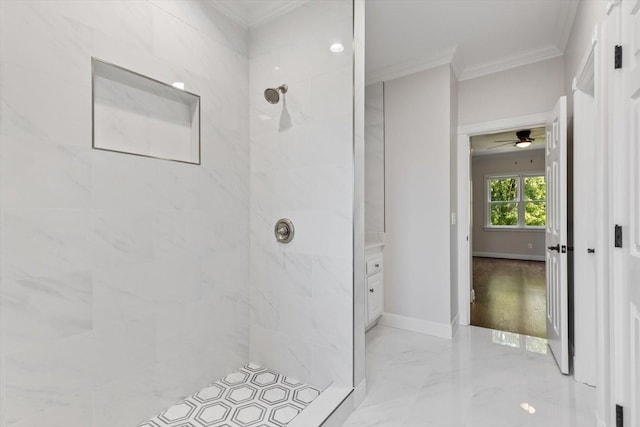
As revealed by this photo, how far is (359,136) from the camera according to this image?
1.86 meters

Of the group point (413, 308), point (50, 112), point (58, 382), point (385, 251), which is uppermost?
point (50, 112)

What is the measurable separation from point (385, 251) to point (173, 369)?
7.01 feet

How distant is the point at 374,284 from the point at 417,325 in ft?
1.98

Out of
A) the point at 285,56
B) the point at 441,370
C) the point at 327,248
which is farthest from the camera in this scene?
the point at 441,370

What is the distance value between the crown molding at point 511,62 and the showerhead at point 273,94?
211 cm

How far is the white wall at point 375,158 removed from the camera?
324 cm

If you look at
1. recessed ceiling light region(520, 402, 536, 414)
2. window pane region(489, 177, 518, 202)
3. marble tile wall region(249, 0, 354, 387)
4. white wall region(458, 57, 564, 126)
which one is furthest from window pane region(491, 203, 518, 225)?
marble tile wall region(249, 0, 354, 387)

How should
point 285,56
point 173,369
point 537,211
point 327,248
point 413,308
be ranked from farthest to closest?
1. point 537,211
2. point 413,308
3. point 285,56
4. point 327,248
5. point 173,369

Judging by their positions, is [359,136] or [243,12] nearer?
[359,136]

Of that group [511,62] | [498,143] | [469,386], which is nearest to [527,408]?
[469,386]

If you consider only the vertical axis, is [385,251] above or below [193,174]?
below

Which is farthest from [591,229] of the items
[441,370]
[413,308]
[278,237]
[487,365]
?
[278,237]

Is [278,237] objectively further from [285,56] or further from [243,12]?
[243,12]

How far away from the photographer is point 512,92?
2951 mm
